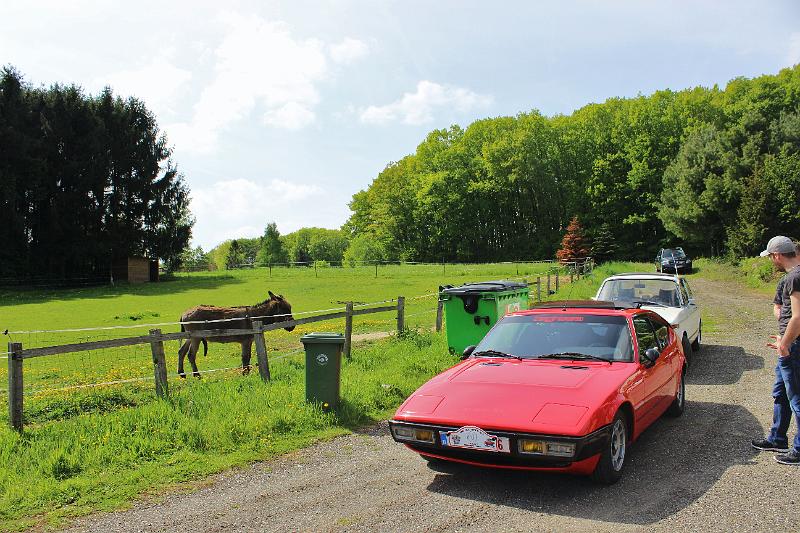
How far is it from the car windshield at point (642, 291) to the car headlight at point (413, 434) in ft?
24.5

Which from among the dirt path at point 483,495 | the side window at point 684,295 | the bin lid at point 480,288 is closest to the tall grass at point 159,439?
the dirt path at point 483,495

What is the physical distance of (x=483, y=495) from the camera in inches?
193

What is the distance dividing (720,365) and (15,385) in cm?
1107

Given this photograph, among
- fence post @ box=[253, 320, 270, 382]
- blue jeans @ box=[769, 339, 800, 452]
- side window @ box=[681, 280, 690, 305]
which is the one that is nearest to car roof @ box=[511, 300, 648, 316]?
blue jeans @ box=[769, 339, 800, 452]

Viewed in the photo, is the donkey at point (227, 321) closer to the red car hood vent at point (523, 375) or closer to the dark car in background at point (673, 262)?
the red car hood vent at point (523, 375)

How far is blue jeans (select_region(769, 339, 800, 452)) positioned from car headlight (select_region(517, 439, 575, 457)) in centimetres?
262

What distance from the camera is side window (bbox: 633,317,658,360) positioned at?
637 centimetres

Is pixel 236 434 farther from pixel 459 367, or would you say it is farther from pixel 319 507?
pixel 459 367

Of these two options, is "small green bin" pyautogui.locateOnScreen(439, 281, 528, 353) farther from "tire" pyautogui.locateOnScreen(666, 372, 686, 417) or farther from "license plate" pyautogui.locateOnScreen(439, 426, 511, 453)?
"license plate" pyautogui.locateOnScreen(439, 426, 511, 453)

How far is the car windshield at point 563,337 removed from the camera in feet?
20.2

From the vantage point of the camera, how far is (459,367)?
6.25 meters

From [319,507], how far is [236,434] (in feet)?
7.38

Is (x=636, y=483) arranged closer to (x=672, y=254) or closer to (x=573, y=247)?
(x=672, y=254)

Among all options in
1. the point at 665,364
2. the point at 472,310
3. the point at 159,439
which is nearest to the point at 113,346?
the point at 159,439
